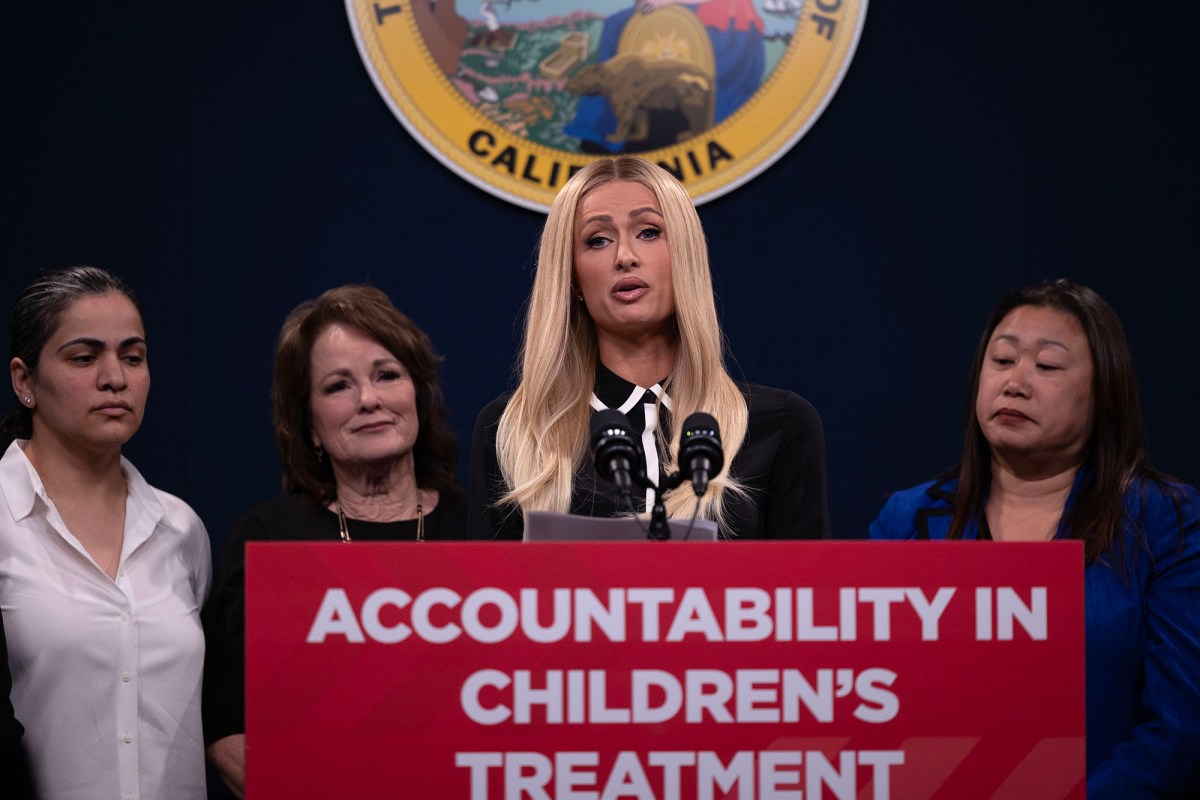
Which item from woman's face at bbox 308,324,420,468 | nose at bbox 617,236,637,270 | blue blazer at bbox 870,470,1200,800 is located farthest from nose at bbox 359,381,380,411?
blue blazer at bbox 870,470,1200,800

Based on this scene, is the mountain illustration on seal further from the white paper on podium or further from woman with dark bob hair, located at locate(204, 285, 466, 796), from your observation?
the white paper on podium

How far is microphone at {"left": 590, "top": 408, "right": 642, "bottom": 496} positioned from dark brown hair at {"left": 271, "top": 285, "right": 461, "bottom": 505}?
91 cm

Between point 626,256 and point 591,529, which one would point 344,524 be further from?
point 591,529

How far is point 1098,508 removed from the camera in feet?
7.03

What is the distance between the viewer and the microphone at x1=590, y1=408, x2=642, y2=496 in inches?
54.8

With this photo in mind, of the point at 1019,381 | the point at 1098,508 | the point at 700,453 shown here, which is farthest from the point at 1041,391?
the point at 700,453

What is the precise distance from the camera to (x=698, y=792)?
127cm

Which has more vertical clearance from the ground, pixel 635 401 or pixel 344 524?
pixel 635 401

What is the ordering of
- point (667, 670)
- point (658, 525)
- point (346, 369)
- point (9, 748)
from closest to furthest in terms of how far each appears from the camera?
point (667, 670)
point (658, 525)
point (9, 748)
point (346, 369)

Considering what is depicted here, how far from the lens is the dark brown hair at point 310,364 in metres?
2.26

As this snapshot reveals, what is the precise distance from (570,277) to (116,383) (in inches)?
31.7

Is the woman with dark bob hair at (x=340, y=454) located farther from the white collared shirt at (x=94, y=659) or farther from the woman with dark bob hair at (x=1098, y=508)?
the woman with dark bob hair at (x=1098, y=508)

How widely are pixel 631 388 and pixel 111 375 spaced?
2.94 ft

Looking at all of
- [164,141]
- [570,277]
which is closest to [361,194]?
[164,141]
